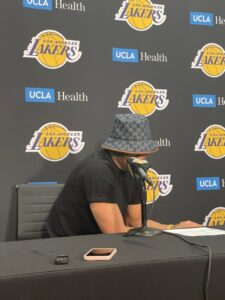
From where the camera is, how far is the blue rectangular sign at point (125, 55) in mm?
2945

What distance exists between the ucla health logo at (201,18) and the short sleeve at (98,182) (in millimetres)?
1839

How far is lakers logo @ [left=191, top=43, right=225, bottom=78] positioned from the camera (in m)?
3.16

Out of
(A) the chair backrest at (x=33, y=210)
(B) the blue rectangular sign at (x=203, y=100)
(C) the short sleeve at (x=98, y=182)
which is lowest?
(A) the chair backrest at (x=33, y=210)

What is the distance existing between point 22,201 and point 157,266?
4.76 feet

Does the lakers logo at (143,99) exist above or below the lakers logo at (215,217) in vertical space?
above

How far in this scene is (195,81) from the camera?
314 cm

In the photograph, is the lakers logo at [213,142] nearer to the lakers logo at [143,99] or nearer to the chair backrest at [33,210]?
the lakers logo at [143,99]

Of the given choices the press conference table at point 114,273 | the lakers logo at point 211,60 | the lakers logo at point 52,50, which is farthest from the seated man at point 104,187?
the lakers logo at point 211,60

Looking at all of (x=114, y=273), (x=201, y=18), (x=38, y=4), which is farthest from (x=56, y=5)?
(x=114, y=273)

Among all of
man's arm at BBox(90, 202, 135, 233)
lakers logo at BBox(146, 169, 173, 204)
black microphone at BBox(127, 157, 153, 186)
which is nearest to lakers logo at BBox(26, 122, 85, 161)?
lakers logo at BBox(146, 169, 173, 204)

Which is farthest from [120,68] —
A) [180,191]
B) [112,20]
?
[180,191]

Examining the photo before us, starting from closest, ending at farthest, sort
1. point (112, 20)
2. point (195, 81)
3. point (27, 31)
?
1. point (27, 31)
2. point (112, 20)
3. point (195, 81)

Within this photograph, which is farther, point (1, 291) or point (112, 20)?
point (112, 20)

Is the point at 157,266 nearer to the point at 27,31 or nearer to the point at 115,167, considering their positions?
the point at 115,167
